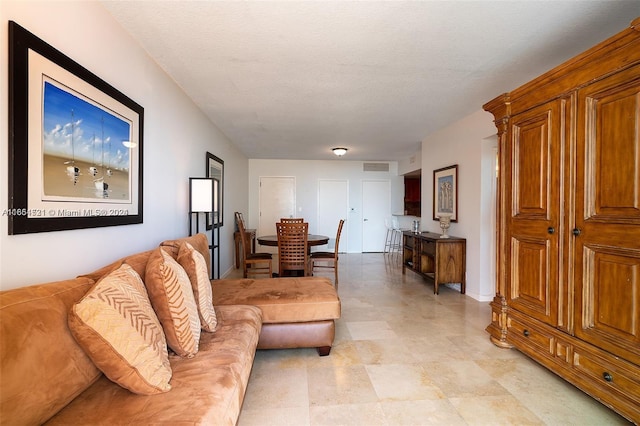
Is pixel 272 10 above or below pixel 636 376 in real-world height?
above

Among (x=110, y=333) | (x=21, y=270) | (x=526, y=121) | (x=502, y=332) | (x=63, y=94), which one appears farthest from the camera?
(x=502, y=332)

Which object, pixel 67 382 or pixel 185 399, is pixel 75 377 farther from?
pixel 185 399

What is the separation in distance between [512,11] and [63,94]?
2.59 metres

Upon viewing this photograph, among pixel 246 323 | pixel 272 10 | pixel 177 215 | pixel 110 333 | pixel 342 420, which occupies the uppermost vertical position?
pixel 272 10

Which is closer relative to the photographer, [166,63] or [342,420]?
[342,420]

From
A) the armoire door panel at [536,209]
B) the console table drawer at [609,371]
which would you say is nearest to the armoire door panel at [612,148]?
the armoire door panel at [536,209]

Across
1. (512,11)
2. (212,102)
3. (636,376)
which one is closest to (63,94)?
(212,102)

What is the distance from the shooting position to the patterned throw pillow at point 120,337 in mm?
1042

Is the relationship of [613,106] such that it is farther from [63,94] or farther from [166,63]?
[166,63]

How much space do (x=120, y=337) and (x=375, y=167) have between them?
23.8 ft

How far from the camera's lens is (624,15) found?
6.26ft

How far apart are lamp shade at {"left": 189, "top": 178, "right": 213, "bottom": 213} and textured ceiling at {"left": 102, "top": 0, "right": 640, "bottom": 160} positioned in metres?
0.96

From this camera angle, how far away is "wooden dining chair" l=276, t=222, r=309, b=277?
12.4 ft

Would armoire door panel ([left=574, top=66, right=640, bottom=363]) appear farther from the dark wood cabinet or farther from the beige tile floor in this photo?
the dark wood cabinet
